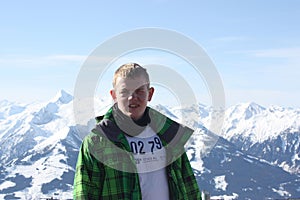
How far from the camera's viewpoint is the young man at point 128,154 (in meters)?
4.40

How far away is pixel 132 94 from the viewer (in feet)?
14.4

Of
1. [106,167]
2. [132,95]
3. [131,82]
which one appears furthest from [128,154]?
[131,82]

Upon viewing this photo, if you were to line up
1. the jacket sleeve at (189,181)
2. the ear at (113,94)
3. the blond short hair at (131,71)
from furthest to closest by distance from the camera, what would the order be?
the jacket sleeve at (189,181) < the ear at (113,94) < the blond short hair at (131,71)

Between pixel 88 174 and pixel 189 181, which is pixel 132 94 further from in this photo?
pixel 189 181

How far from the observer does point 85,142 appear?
14.5ft

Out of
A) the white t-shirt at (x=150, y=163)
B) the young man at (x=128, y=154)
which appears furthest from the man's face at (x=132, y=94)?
the white t-shirt at (x=150, y=163)

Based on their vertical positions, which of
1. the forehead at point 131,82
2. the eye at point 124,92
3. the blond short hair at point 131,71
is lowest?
the eye at point 124,92

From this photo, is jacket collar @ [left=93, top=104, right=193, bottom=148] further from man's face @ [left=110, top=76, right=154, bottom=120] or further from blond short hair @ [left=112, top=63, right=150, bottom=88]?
blond short hair @ [left=112, top=63, right=150, bottom=88]

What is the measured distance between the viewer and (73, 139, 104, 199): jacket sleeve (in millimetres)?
4395

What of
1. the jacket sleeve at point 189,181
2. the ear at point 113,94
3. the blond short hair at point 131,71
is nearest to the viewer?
the blond short hair at point 131,71

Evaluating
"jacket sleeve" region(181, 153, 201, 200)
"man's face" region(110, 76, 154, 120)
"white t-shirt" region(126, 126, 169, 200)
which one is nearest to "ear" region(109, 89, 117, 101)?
"man's face" region(110, 76, 154, 120)

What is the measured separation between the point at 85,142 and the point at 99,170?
0.84ft

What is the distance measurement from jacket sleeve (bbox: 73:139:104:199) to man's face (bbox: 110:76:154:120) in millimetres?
424

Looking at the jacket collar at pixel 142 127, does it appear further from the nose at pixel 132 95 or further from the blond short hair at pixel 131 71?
the blond short hair at pixel 131 71
